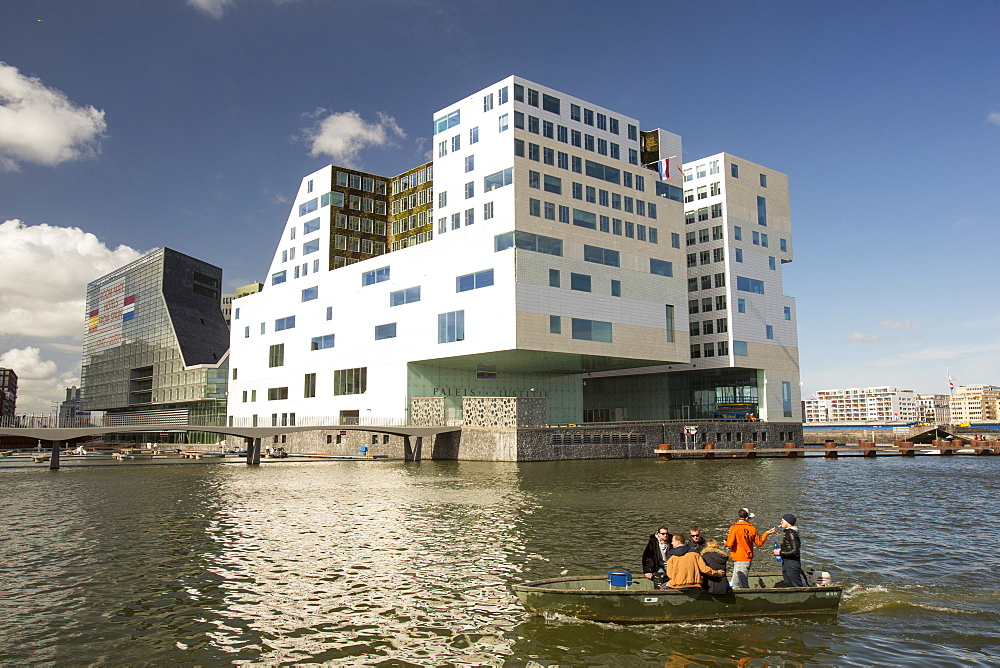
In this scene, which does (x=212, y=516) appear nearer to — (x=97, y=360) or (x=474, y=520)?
(x=474, y=520)

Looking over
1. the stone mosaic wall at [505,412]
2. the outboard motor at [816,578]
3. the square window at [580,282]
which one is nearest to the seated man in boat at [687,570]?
the outboard motor at [816,578]

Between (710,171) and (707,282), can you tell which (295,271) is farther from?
(710,171)

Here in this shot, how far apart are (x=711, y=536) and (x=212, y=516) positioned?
21.0 meters

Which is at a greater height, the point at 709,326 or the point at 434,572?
the point at 709,326

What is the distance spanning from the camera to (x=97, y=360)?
536ft

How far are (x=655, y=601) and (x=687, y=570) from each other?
1.03 metres

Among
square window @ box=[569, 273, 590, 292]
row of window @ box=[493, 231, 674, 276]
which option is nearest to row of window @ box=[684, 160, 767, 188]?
row of window @ box=[493, 231, 674, 276]

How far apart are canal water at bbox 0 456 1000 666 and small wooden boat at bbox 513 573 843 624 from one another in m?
0.28

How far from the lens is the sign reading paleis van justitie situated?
156m

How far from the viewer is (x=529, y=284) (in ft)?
214

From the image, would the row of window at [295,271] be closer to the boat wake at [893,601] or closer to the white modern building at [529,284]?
the white modern building at [529,284]

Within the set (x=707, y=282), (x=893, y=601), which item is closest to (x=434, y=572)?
(x=893, y=601)

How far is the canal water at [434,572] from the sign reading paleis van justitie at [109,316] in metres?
128

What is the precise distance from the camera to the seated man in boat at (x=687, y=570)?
50.7 feet
